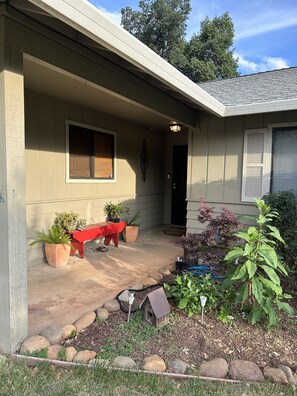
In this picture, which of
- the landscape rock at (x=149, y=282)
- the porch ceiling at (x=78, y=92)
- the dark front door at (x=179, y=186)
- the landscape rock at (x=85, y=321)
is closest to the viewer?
the landscape rock at (x=85, y=321)

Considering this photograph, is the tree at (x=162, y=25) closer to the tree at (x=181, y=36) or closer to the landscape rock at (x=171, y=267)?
the tree at (x=181, y=36)

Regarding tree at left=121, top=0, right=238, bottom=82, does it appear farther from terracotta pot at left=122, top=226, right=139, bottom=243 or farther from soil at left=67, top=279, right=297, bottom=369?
soil at left=67, top=279, right=297, bottom=369

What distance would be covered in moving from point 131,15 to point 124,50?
21.5m

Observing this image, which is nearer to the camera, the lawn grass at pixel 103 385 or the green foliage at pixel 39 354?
the lawn grass at pixel 103 385

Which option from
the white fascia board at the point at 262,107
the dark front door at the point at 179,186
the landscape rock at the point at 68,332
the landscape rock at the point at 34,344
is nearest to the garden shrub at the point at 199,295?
the landscape rock at the point at 68,332

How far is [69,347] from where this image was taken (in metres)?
2.22

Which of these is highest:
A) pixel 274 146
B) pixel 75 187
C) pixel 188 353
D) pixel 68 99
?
pixel 68 99

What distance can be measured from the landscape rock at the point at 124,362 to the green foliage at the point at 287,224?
221cm

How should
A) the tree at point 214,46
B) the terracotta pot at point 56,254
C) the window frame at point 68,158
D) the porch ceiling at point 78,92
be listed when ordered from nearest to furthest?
1. the porch ceiling at point 78,92
2. the terracotta pot at point 56,254
3. the window frame at point 68,158
4. the tree at point 214,46

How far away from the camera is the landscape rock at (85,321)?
2514mm

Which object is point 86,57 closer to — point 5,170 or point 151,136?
point 5,170

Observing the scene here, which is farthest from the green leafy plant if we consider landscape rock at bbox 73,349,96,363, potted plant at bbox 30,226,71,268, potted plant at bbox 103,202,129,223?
landscape rock at bbox 73,349,96,363

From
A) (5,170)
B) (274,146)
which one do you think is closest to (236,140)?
(274,146)

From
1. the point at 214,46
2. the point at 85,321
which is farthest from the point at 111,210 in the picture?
the point at 214,46
